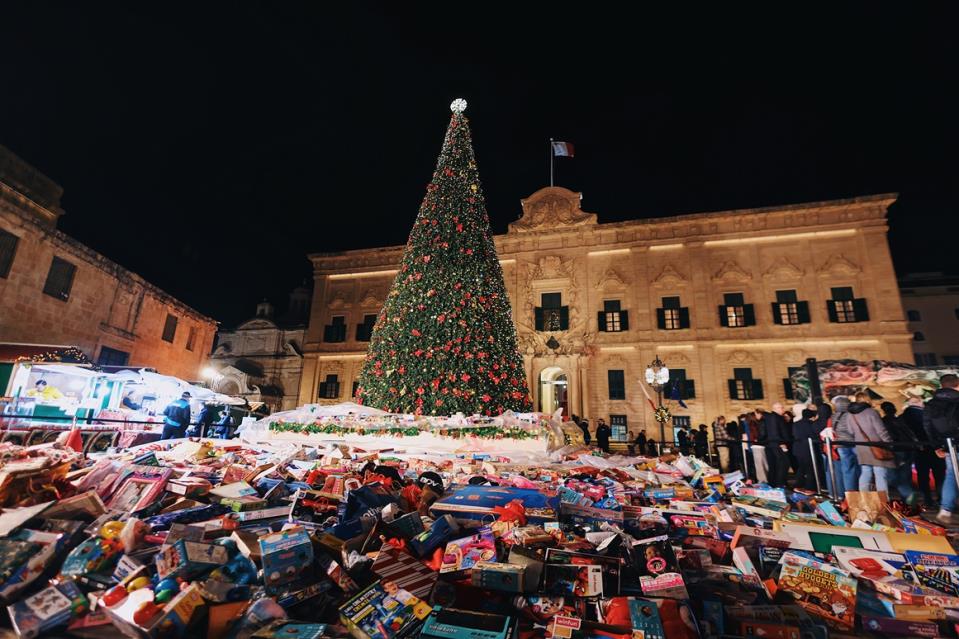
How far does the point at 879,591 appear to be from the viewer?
8.55 feet

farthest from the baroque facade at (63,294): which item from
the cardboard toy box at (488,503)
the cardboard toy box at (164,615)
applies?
the cardboard toy box at (488,503)

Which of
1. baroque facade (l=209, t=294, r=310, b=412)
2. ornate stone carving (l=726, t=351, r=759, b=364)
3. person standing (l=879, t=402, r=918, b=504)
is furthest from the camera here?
baroque facade (l=209, t=294, r=310, b=412)

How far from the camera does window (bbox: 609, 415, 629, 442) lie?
17094 mm

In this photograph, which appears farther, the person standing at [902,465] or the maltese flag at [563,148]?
the maltese flag at [563,148]

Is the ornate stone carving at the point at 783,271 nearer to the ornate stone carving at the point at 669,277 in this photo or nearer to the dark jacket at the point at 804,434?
the ornate stone carving at the point at 669,277

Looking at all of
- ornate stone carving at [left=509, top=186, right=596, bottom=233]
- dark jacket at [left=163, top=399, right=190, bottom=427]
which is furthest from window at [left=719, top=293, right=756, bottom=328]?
dark jacket at [left=163, top=399, right=190, bottom=427]

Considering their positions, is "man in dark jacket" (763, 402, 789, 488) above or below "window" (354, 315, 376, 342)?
below

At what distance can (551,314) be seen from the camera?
19516 mm

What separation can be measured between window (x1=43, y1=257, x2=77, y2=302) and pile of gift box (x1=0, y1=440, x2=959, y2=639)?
47.9ft

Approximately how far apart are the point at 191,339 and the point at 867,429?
24.9m

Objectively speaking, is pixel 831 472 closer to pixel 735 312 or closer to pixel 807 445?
pixel 807 445

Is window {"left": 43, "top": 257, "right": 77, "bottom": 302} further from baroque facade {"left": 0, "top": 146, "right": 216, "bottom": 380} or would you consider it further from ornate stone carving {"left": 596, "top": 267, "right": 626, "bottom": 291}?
ornate stone carving {"left": 596, "top": 267, "right": 626, "bottom": 291}

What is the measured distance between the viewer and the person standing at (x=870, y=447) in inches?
197

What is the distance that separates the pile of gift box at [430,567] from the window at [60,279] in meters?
14.6
